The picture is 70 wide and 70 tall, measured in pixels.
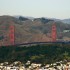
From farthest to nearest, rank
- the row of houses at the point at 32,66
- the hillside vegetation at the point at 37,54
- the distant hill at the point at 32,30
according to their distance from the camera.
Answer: the distant hill at the point at 32,30
the hillside vegetation at the point at 37,54
the row of houses at the point at 32,66

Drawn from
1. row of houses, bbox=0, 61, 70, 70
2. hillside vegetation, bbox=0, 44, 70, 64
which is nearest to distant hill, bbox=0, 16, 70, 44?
hillside vegetation, bbox=0, 44, 70, 64

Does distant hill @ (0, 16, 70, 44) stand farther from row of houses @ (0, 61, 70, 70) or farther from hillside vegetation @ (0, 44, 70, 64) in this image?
row of houses @ (0, 61, 70, 70)

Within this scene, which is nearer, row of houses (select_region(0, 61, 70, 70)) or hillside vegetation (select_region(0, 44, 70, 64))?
row of houses (select_region(0, 61, 70, 70))

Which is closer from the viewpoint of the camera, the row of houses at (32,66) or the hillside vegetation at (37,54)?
the row of houses at (32,66)

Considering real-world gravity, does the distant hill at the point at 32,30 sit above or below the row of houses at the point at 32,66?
below

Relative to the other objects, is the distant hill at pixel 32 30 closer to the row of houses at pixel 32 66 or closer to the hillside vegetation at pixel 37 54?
the hillside vegetation at pixel 37 54

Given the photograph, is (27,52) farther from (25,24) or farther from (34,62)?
(25,24)

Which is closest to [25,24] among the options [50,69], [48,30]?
[48,30]

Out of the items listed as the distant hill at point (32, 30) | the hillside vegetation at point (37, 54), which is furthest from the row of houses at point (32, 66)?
the distant hill at point (32, 30)

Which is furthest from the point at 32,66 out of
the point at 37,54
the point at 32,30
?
the point at 32,30
